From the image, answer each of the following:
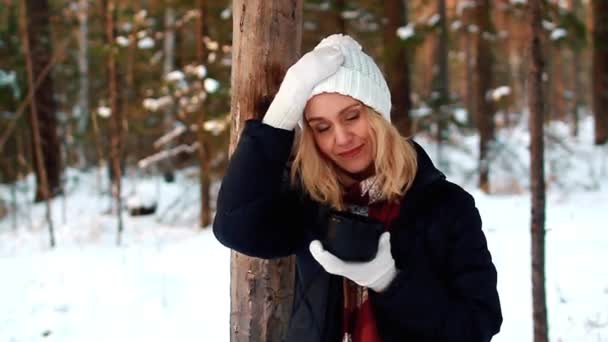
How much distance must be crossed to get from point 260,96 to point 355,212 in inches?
27.9

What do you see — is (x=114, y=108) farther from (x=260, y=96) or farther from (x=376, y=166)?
(x=376, y=166)

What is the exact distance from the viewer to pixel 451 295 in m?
1.76

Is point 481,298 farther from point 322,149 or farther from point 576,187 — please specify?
point 576,187

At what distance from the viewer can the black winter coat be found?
1717 mm

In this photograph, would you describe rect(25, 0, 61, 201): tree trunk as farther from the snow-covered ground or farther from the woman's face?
the woman's face

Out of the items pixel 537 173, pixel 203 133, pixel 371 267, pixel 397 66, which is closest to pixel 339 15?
pixel 397 66

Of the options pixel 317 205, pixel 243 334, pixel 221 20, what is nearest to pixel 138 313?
pixel 243 334

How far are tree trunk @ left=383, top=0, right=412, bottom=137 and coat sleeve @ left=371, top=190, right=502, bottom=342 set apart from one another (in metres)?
8.06

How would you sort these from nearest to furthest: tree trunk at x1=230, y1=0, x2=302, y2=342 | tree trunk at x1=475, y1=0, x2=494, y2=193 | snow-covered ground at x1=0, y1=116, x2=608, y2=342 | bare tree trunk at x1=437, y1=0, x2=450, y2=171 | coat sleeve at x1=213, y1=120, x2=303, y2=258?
coat sleeve at x1=213, y1=120, x2=303, y2=258, tree trunk at x1=230, y1=0, x2=302, y2=342, snow-covered ground at x1=0, y1=116, x2=608, y2=342, bare tree trunk at x1=437, y1=0, x2=450, y2=171, tree trunk at x1=475, y1=0, x2=494, y2=193

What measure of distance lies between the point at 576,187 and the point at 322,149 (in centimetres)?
916

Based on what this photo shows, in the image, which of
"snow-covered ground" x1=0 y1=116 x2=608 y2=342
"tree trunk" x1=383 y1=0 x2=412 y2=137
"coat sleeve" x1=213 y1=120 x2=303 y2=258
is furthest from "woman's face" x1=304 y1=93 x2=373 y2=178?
"tree trunk" x1=383 y1=0 x2=412 y2=137

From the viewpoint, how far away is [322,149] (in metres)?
2.02

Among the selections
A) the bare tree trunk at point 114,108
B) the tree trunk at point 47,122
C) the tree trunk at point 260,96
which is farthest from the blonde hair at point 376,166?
the tree trunk at point 47,122

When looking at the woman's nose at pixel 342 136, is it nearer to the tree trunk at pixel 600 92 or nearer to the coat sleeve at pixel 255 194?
the coat sleeve at pixel 255 194
